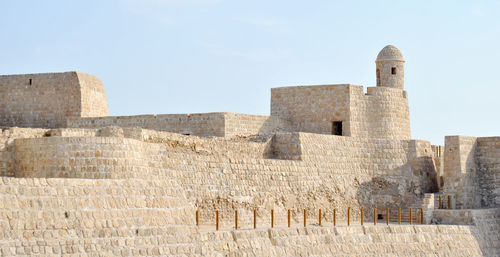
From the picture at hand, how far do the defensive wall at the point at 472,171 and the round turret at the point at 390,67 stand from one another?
4.06 m

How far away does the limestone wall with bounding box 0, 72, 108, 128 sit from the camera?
32.7 meters

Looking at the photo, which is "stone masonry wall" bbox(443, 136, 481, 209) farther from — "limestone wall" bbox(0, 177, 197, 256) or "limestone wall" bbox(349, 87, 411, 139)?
"limestone wall" bbox(0, 177, 197, 256)

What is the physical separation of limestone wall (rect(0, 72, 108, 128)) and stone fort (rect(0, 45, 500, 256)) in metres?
0.05

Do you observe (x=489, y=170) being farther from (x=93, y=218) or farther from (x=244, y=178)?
(x=93, y=218)

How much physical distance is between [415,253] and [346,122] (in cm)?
713

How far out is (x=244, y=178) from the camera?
2598 cm

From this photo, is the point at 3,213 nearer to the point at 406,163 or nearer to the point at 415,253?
the point at 415,253

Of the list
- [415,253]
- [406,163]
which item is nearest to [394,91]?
[406,163]

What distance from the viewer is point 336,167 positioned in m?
29.8

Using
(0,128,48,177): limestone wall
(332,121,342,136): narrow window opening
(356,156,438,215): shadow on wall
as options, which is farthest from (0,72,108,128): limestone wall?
(356,156,438,215): shadow on wall

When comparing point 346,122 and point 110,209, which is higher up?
point 346,122

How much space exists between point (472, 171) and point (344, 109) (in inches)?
203

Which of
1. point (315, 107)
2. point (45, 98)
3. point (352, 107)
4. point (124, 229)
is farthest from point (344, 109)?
point (124, 229)

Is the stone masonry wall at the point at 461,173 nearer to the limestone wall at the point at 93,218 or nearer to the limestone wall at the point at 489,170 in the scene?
the limestone wall at the point at 489,170
